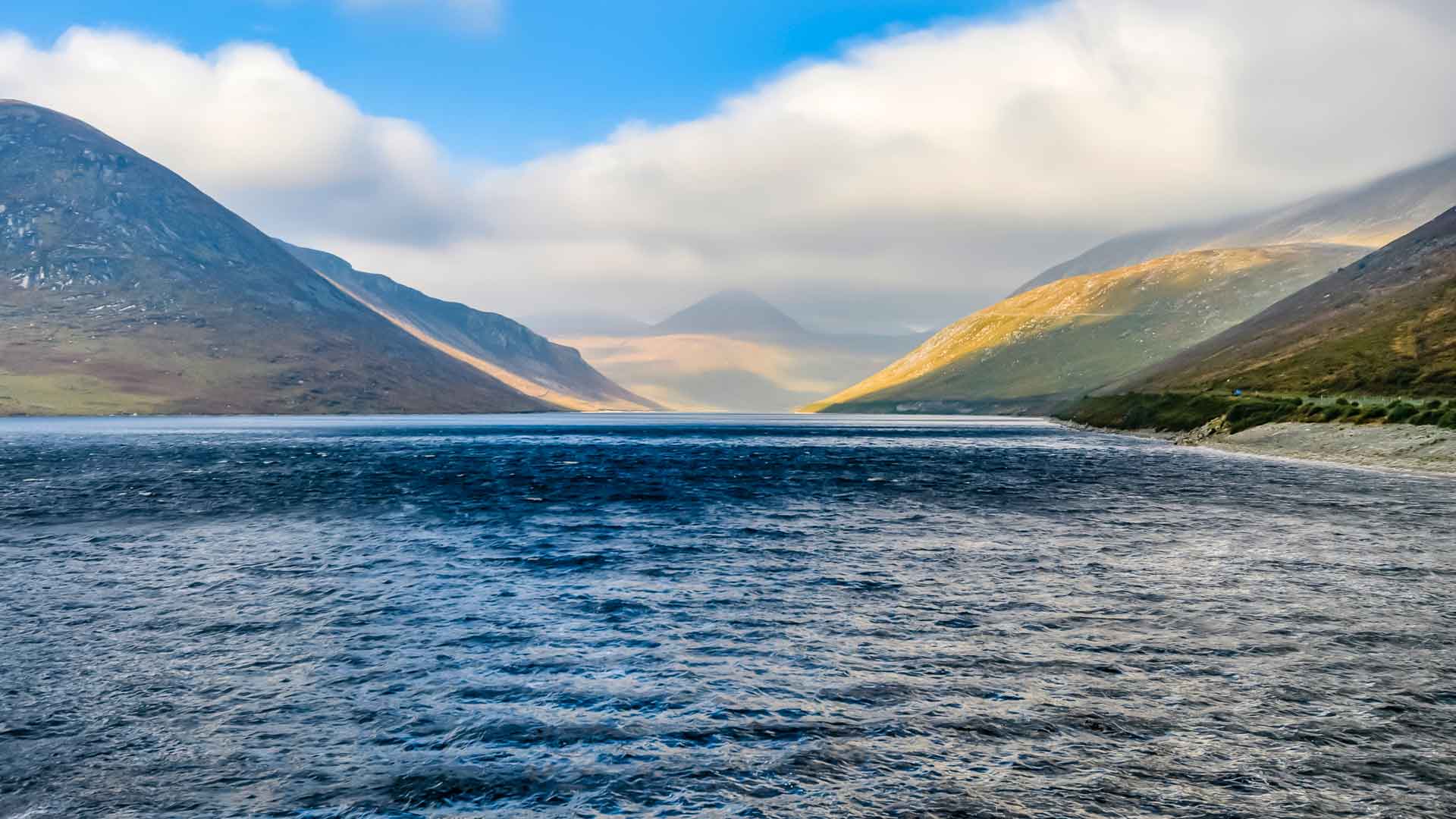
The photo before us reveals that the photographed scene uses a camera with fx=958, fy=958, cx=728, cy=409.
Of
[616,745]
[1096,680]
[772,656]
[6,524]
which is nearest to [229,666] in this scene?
[616,745]

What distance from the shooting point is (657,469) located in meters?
108

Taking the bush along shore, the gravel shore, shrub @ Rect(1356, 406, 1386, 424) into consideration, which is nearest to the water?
the gravel shore

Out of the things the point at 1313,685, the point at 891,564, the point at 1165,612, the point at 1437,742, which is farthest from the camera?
the point at 891,564

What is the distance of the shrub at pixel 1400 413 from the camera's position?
4235 inches

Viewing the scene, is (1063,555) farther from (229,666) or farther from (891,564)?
(229,666)

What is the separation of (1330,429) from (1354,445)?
40.5ft

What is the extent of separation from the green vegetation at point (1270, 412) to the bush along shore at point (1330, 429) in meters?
0.16

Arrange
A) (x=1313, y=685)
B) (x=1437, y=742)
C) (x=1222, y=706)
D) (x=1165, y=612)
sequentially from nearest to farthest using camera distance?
1. (x=1437, y=742)
2. (x=1222, y=706)
3. (x=1313, y=685)
4. (x=1165, y=612)

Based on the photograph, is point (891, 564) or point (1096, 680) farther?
point (891, 564)

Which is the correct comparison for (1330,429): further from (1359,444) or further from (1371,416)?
(1359,444)

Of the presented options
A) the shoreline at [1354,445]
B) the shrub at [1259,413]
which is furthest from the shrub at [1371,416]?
the shrub at [1259,413]

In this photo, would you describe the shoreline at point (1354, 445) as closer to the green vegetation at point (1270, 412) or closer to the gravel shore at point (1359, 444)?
the gravel shore at point (1359, 444)

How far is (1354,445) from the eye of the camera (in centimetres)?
10356

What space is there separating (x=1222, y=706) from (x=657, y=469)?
295 ft
